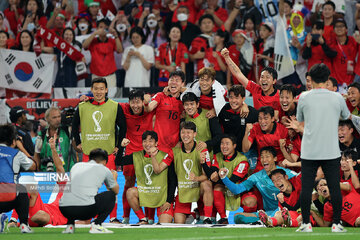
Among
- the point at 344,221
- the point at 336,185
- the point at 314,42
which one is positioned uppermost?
the point at 314,42

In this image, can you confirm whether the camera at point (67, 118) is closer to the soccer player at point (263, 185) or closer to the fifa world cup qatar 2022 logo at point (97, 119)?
the fifa world cup qatar 2022 logo at point (97, 119)

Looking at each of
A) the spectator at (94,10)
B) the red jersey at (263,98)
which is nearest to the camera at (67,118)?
the red jersey at (263,98)

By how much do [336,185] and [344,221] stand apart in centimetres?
164

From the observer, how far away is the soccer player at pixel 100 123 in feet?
32.7

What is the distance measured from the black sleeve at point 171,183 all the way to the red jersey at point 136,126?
2.21 ft

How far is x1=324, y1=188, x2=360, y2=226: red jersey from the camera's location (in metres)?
8.85

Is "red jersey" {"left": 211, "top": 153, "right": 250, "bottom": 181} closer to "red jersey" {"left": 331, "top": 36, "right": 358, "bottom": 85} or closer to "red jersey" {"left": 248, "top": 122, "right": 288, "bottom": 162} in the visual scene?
"red jersey" {"left": 248, "top": 122, "right": 288, "bottom": 162}

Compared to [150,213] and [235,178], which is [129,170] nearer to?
[150,213]

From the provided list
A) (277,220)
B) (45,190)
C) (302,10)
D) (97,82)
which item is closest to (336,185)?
(277,220)

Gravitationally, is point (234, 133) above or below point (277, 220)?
above

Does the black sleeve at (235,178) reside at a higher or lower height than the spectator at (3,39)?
lower

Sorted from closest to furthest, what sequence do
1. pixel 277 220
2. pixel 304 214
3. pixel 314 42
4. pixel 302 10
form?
pixel 304 214
pixel 277 220
pixel 314 42
pixel 302 10

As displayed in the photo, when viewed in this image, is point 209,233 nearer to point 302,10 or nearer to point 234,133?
point 234,133

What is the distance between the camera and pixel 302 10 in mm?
15000
